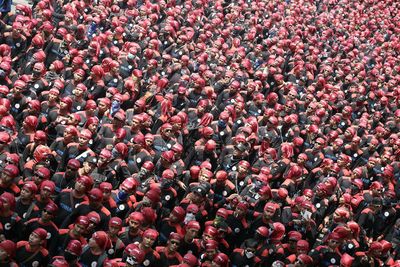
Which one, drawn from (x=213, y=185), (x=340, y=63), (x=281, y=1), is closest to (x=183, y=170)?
(x=213, y=185)

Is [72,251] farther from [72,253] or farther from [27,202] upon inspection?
[27,202]

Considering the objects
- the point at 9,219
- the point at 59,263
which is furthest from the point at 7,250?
the point at 9,219

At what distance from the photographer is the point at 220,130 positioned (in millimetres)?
12648

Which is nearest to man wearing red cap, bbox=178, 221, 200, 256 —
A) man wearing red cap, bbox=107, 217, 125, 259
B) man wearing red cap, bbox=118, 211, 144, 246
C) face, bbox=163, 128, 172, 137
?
man wearing red cap, bbox=118, 211, 144, 246

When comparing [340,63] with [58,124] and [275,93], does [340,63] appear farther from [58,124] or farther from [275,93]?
[58,124]

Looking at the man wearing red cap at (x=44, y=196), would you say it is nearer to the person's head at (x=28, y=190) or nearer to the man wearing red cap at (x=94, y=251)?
the person's head at (x=28, y=190)

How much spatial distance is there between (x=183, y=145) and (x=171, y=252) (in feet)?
12.9

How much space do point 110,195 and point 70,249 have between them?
163cm

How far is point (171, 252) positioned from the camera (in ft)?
27.6

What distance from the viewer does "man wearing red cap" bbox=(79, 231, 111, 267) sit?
776cm

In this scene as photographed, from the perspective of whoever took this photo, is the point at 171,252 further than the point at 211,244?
No

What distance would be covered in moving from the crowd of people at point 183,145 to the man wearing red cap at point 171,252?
0.03 m

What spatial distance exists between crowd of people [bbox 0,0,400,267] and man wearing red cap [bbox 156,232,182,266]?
Answer: 34 millimetres

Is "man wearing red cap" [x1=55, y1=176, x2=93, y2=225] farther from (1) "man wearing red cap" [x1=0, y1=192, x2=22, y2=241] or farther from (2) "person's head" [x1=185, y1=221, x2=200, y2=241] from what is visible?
(2) "person's head" [x1=185, y1=221, x2=200, y2=241]
